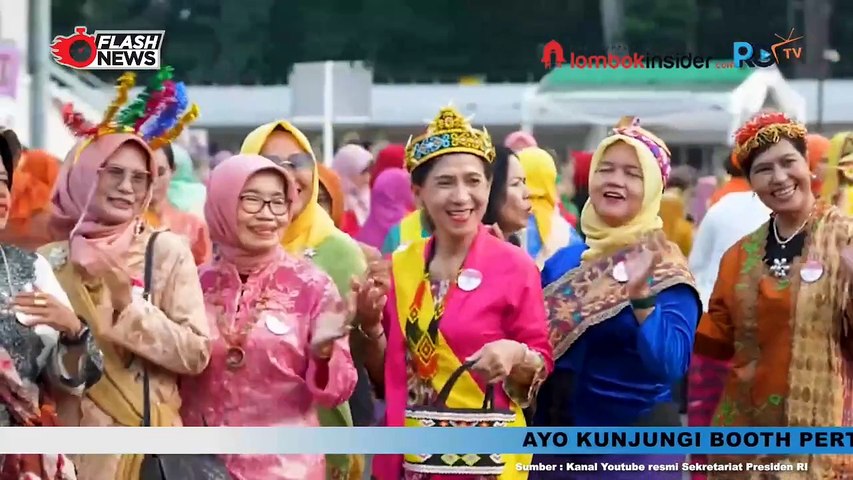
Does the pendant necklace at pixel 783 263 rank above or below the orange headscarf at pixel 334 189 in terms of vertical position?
below

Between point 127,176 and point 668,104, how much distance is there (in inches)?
54.9

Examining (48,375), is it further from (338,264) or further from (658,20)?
(658,20)

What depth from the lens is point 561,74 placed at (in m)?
4.77

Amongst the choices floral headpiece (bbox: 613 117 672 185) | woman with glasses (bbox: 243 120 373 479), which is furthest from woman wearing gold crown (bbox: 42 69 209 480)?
floral headpiece (bbox: 613 117 672 185)

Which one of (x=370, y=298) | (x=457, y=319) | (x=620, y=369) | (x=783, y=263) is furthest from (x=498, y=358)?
(x=783, y=263)

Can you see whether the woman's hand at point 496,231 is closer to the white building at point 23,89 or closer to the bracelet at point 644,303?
the bracelet at point 644,303

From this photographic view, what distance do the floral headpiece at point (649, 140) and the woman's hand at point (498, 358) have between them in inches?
25.1

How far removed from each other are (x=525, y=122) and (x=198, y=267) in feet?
3.03

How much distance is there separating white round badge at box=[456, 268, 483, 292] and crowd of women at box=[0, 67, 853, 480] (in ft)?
0.04

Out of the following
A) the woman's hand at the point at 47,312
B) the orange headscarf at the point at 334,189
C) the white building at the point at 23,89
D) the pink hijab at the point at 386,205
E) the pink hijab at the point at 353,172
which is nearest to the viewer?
the woman's hand at the point at 47,312

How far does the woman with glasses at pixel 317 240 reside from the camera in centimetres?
486

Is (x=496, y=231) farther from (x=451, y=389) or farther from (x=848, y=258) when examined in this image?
(x=848, y=258)

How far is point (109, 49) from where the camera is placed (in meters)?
4.78

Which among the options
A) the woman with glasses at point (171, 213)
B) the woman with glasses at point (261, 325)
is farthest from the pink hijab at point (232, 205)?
the woman with glasses at point (171, 213)
